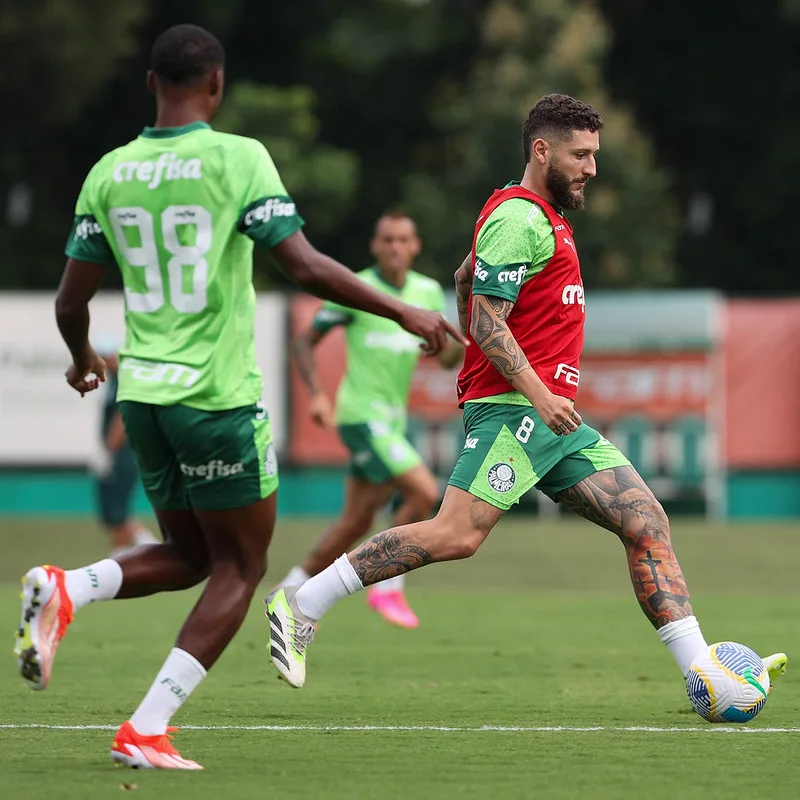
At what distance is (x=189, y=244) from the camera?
19.1ft

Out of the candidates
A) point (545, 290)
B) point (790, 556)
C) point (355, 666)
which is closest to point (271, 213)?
point (545, 290)

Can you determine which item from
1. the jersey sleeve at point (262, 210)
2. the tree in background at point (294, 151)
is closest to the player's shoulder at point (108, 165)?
the jersey sleeve at point (262, 210)

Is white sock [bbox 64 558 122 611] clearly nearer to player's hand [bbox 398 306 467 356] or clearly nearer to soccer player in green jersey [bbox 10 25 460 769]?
soccer player in green jersey [bbox 10 25 460 769]

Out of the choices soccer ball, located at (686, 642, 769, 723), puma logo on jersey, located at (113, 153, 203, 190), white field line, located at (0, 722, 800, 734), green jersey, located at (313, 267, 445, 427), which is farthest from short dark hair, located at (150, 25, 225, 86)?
green jersey, located at (313, 267, 445, 427)

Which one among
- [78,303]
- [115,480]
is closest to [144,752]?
[78,303]

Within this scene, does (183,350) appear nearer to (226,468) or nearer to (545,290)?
(226,468)

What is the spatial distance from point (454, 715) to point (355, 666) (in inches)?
69.9

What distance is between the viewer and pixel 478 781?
566 centimetres

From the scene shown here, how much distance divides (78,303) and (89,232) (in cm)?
26

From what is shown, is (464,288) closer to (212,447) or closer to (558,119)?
(558,119)

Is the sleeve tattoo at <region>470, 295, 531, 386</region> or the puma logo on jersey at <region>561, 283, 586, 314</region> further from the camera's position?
the puma logo on jersey at <region>561, 283, 586, 314</region>

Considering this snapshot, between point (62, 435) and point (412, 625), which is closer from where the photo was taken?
point (412, 625)

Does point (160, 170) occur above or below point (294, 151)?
below

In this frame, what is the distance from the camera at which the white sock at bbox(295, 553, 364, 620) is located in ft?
→ 21.8
